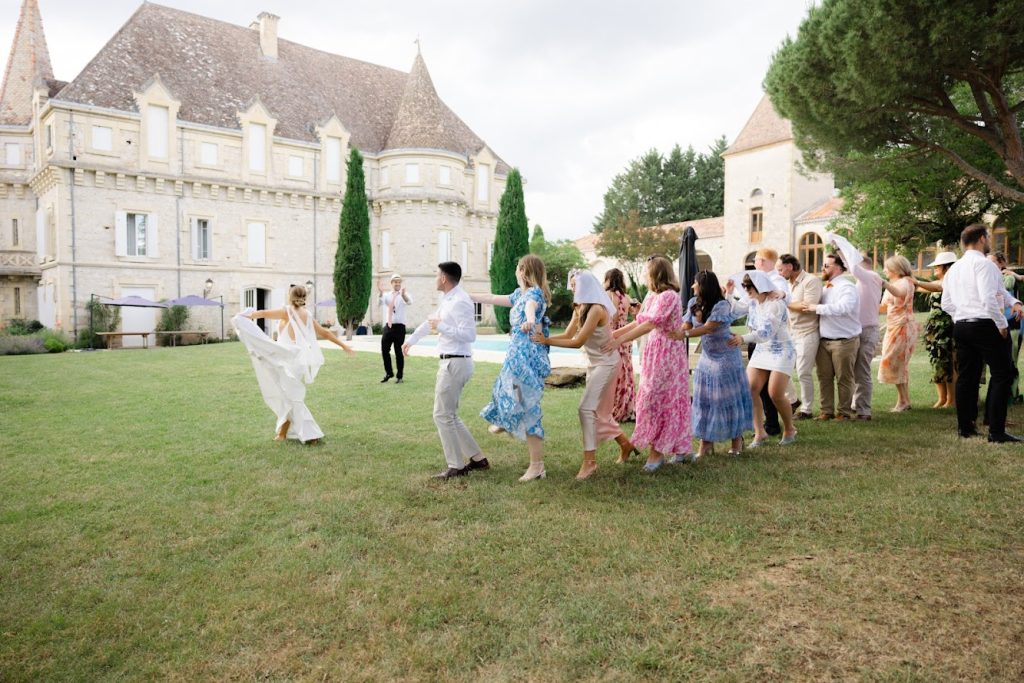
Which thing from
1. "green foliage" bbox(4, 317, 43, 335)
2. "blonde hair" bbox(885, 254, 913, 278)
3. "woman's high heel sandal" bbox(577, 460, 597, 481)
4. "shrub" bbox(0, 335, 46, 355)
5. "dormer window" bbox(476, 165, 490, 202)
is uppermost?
"dormer window" bbox(476, 165, 490, 202)

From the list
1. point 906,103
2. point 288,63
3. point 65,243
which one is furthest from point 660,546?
point 288,63

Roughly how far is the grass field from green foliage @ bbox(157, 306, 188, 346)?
2500 cm

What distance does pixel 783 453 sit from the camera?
6637mm

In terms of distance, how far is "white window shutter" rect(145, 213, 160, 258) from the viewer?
30594 mm

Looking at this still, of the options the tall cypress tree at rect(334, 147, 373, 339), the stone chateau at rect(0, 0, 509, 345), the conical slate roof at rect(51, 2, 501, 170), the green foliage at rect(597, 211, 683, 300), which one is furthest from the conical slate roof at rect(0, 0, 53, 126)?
the green foliage at rect(597, 211, 683, 300)

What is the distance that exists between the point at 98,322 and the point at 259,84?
14857 millimetres

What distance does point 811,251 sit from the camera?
37.7 meters

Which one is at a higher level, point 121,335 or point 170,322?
point 170,322

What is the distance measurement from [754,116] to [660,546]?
41599 millimetres

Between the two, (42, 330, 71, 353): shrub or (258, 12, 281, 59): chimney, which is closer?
(42, 330, 71, 353): shrub

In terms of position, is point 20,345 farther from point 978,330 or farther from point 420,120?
point 978,330

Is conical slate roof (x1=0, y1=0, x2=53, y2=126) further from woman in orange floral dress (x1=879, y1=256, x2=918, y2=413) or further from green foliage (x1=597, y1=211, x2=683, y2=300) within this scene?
woman in orange floral dress (x1=879, y1=256, x2=918, y2=413)

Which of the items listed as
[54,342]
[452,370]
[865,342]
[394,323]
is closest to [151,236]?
[54,342]

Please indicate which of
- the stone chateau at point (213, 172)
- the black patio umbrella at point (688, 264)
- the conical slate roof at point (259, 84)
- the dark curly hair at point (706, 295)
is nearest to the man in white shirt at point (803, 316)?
the black patio umbrella at point (688, 264)
